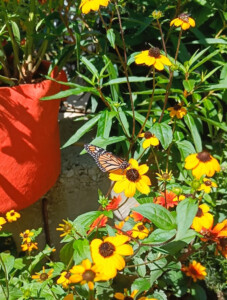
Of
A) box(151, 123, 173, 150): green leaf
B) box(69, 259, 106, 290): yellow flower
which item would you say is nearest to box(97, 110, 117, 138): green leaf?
box(151, 123, 173, 150): green leaf

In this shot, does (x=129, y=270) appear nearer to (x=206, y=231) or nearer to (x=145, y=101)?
(x=206, y=231)

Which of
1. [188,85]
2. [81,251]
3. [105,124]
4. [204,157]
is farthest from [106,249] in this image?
[188,85]

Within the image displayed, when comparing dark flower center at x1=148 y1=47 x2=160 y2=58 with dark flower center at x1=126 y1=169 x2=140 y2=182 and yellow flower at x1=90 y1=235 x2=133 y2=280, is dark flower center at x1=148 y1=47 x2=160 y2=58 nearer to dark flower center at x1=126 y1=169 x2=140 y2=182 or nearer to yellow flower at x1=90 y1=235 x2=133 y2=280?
dark flower center at x1=126 y1=169 x2=140 y2=182

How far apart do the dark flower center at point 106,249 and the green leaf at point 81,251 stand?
12 cm

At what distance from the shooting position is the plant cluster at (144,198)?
2.84 ft

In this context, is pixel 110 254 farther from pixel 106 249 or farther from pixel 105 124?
pixel 105 124

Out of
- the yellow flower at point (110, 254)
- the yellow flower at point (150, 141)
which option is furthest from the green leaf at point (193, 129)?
the yellow flower at point (110, 254)

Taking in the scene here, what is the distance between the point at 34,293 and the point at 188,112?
0.71 metres

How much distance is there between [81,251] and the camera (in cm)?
89

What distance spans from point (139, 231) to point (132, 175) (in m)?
0.24

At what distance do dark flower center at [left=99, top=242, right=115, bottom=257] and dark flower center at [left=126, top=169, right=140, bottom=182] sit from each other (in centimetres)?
Result: 18

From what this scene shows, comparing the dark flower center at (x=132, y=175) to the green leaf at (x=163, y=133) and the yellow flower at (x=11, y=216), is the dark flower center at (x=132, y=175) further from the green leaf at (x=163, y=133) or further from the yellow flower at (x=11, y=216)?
the yellow flower at (x=11, y=216)

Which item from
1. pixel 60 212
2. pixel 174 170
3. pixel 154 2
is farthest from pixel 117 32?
pixel 60 212

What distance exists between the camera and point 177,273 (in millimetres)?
1284
